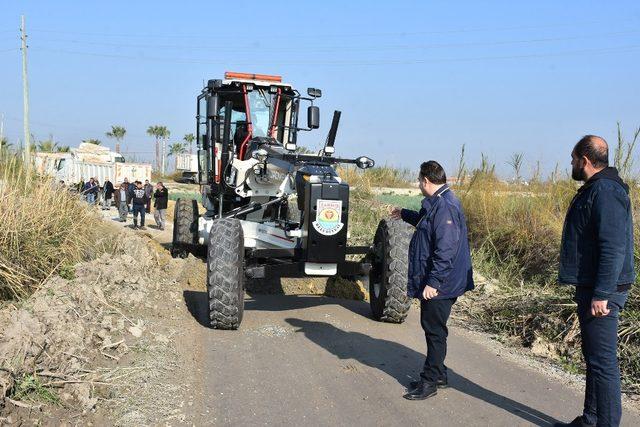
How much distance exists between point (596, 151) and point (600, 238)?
1.99 ft

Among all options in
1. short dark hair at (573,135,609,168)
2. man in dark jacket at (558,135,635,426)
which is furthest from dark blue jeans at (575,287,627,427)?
short dark hair at (573,135,609,168)

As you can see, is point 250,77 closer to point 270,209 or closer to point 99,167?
point 270,209

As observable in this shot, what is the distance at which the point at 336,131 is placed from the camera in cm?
824

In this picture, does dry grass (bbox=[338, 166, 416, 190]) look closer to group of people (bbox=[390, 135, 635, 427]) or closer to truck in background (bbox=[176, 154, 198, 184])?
truck in background (bbox=[176, 154, 198, 184])

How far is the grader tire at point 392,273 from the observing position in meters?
7.10

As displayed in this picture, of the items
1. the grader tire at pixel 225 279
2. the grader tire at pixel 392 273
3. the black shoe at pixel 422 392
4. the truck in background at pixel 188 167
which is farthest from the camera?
the truck in background at pixel 188 167

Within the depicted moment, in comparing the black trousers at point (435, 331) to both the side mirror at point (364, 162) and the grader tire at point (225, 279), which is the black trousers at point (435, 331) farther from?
the side mirror at point (364, 162)

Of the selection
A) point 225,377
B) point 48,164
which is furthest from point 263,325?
point 48,164

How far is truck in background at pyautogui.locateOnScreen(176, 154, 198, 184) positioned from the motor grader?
0.42 metres

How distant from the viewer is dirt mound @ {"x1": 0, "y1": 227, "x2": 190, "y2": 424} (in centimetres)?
422

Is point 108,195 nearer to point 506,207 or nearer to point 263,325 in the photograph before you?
point 506,207

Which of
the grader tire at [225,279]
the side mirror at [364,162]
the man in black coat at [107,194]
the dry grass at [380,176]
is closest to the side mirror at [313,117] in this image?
the side mirror at [364,162]

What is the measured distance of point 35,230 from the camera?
26.1ft

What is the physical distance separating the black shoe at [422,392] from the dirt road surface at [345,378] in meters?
0.05
